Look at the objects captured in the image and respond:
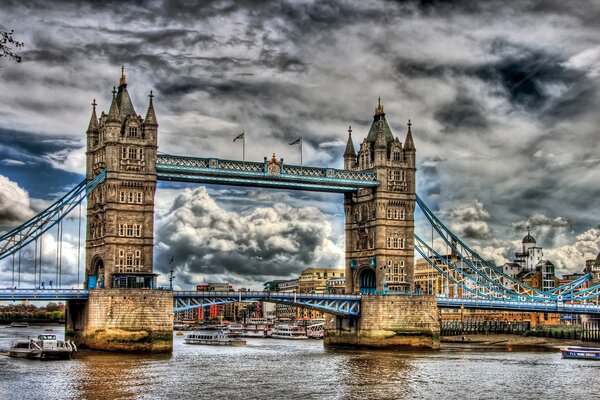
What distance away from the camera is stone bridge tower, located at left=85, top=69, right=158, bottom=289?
99312 millimetres

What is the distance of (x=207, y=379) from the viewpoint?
242ft

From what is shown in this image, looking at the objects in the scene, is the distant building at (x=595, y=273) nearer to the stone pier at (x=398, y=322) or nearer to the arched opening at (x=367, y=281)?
the arched opening at (x=367, y=281)

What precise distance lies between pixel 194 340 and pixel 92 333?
3749 centimetres

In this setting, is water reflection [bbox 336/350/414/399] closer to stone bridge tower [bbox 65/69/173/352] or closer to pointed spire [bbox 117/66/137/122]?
stone bridge tower [bbox 65/69/173/352]

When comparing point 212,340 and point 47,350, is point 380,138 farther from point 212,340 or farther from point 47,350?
point 47,350

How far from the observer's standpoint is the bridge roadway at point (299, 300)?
94375mm

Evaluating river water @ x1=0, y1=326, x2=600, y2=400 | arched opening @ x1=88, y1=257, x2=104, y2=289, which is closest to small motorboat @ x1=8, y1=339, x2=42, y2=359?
river water @ x1=0, y1=326, x2=600, y2=400

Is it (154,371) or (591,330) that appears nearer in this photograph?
(154,371)

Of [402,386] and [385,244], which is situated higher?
[385,244]

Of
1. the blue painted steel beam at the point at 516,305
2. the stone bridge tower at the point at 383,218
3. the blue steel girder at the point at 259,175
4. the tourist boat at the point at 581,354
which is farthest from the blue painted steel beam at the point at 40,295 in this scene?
the tourist boat at the point at 581,354

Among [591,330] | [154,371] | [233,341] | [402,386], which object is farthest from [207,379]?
[591,330]

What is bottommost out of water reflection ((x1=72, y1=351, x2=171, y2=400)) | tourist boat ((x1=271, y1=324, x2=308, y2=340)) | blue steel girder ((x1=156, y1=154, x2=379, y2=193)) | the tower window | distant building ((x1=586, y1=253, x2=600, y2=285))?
tourist boat ((x1=271, y1=324, x2=308, y2=340))

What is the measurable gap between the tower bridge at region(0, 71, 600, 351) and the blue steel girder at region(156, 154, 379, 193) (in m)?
0.13

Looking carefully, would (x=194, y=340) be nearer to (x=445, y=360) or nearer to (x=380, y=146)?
(x=380, y=146)
